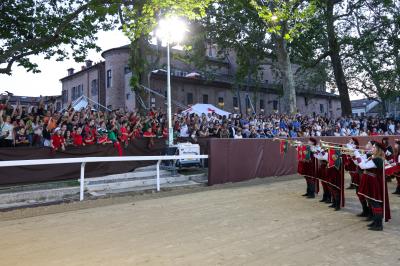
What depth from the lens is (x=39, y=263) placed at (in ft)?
17.0

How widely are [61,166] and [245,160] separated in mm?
6925

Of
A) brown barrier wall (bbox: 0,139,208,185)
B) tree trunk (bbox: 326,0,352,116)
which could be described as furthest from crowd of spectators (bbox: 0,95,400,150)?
tree trunk (bbox: 326,0,352,116)

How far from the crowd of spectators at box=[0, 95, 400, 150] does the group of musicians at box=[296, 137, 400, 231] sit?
573cm

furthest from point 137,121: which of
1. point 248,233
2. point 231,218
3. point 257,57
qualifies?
point 257,57

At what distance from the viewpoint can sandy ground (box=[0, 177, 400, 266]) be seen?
17.6 ft

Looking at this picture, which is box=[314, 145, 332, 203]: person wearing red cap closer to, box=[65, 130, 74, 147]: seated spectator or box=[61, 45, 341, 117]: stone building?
box=[65, 130, 74, 147]: seated spectator

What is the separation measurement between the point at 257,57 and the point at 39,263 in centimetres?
3030

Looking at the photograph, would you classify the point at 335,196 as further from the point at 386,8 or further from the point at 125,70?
the point at 125,70

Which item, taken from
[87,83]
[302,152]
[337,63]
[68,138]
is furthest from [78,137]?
Answer: [87,83]

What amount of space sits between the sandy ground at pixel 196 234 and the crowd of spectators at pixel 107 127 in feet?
10.0

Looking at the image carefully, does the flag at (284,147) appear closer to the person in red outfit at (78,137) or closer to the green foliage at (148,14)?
the person in red outfit at (78,137)

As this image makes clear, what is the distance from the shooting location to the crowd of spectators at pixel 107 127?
38.0 ft

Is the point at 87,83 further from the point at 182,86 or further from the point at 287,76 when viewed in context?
the point at 287,76

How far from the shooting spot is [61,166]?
36.2 feet
